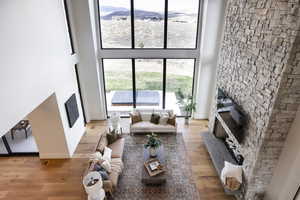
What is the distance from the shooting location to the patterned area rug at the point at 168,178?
4.18 metres

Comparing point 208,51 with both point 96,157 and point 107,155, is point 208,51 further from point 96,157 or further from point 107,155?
point 96,157

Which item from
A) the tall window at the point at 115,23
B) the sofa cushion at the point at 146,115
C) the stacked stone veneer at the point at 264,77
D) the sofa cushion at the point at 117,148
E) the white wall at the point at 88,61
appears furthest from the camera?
the sofa cushion at the point at 146,115

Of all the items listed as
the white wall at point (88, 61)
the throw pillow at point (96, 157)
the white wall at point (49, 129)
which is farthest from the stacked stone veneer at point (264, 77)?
the white wall at point (49, 129)

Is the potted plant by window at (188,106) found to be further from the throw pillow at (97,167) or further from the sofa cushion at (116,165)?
the throw pillow at (97,167)

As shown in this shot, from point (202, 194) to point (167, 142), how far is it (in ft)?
6.66

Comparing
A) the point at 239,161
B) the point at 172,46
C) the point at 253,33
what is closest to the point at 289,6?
the point at 253,33

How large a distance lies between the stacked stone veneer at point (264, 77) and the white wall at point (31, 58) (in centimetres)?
446

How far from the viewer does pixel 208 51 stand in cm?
626

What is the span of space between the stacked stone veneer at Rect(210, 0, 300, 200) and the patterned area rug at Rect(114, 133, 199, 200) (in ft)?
4.34

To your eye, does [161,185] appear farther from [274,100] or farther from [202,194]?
[274,100]

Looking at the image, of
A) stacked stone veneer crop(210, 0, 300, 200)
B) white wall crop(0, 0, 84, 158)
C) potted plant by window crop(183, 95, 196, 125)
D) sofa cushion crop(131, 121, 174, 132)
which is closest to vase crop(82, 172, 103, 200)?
white wall crop(0, 0, 84, 158)

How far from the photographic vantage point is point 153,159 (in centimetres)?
465

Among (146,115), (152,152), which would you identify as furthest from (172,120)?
(152,152)

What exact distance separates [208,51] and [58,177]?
19.8 feet
